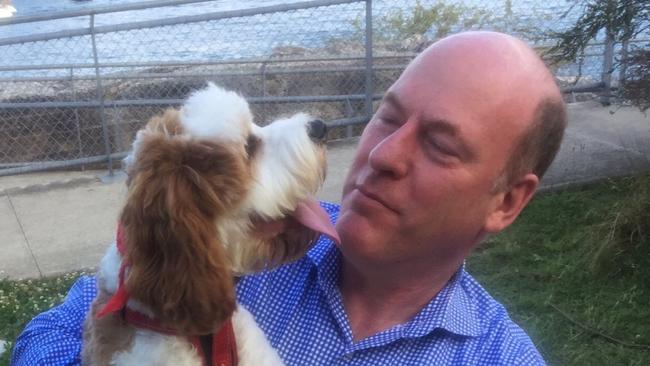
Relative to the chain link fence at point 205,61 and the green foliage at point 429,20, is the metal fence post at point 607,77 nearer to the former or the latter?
the chain link fence at point 205,61

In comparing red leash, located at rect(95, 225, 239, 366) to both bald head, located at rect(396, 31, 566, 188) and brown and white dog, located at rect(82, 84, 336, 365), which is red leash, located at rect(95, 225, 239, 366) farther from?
bald head, located at rect(396, 31, 566, 188)

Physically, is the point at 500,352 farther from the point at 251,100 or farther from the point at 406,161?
the point at 251,100

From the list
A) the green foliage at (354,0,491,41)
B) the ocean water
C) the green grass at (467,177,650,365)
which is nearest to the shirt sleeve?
the green grass at (467,177,650,365)

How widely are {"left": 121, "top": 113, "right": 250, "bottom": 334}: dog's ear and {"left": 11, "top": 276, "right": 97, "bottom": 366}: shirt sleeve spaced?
2.06ft

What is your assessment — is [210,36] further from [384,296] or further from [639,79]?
[384,296]

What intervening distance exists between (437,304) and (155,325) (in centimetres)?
93

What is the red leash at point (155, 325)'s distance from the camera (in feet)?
7.85

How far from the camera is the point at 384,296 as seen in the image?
2646 millimetres

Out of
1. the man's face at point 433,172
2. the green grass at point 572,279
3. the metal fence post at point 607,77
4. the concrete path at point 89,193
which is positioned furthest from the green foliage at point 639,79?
the man's face at point 433,172

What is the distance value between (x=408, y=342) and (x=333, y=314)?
0.26 m

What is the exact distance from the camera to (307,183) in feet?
9.29

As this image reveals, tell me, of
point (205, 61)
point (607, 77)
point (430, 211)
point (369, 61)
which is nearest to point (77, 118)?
point (205, 61)

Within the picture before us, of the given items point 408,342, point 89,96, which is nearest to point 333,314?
point 408,342

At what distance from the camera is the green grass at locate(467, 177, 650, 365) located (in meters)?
4.79
